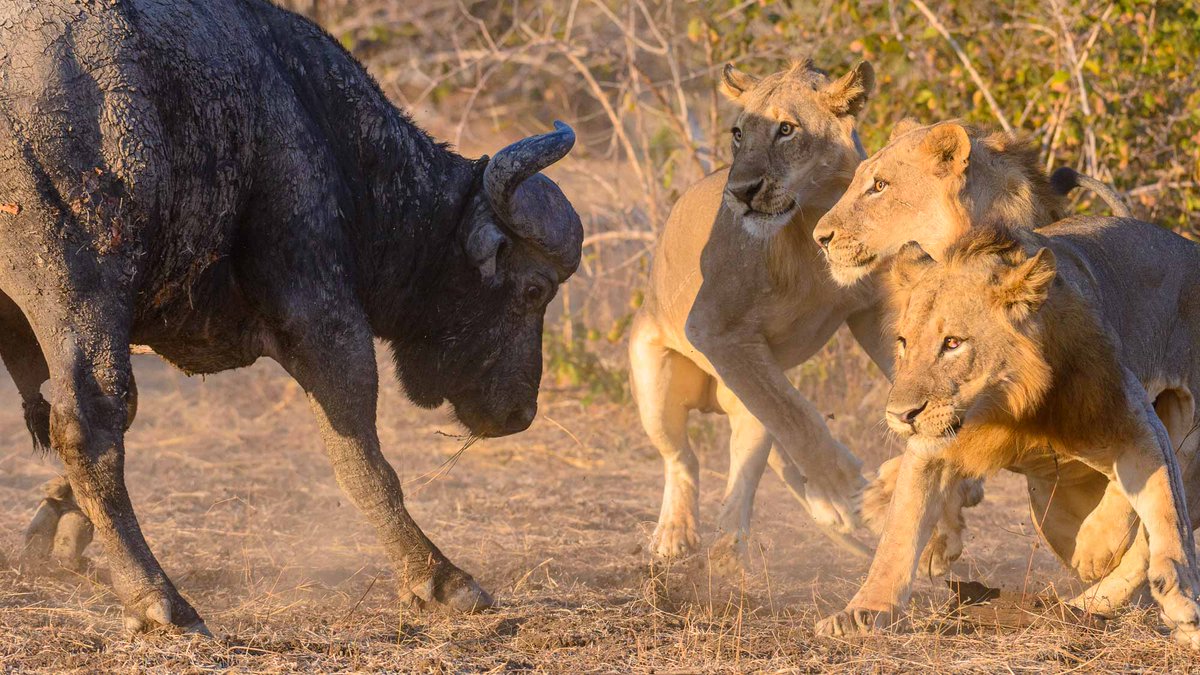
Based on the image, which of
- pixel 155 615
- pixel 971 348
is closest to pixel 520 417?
pixel 155 615

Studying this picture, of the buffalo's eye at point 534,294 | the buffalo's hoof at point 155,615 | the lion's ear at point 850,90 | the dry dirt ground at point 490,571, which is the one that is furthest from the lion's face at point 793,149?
the buffalo's hoof at point 155,615

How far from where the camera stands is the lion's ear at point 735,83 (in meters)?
6.18

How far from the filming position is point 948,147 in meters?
4.80

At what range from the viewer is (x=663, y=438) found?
685 cm

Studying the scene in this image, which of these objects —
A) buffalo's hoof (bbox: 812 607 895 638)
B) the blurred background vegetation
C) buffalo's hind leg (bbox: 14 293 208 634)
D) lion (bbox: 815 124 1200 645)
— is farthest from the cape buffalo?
the blurred background vegetation

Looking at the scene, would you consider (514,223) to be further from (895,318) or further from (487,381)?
(895,318)

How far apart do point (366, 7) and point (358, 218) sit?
36.2 feet

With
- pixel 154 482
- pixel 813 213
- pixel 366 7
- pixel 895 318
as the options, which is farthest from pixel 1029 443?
pixel 366 7

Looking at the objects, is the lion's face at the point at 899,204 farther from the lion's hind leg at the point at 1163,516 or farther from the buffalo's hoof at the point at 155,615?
the buffalo's hoof at the point at 155,615

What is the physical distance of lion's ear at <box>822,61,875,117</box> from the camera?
5695 millimetres

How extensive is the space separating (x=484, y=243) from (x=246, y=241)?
1.07 metres

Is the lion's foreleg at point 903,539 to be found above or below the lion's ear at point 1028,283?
below

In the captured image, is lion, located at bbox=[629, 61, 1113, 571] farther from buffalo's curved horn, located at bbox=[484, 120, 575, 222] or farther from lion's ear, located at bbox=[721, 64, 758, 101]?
Result: buffalo's curved horn, located at bbox=[484, 120, 575, 222]

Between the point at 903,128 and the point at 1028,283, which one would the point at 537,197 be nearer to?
the point at 903,128
